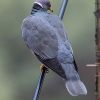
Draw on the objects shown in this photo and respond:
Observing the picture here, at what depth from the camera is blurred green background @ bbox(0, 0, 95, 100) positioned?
987 cm

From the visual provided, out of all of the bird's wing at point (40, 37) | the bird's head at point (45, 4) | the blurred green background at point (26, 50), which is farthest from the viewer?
the blurred green background at point (26, 50)

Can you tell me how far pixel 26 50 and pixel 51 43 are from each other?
3.60 metres

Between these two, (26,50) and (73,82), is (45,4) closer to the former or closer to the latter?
(73,82)

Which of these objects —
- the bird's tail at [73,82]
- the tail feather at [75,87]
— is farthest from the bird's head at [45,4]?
the tail feather at [75,87]

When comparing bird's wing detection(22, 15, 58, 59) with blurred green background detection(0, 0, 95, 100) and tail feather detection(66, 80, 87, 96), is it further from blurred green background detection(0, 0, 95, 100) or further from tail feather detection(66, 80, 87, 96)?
blurred green background detection(0, 0, 95, 100)

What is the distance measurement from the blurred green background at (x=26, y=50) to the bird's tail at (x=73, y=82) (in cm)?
356

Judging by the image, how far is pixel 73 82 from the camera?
20.0ft

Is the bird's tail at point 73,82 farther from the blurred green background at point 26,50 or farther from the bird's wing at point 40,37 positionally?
the blurred green background at point 26,50

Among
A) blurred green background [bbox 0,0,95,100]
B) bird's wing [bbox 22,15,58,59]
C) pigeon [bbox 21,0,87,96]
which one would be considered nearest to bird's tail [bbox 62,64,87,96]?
pigeon [bbox 21,0,87,96]

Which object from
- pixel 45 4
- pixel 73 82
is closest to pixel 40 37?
pixel 45 4

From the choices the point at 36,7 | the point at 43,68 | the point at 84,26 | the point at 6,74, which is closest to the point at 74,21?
the point at 84,26

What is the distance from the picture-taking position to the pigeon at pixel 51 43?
612 cm

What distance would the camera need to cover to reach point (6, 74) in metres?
10.1

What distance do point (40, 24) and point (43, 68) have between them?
19.1 inches
